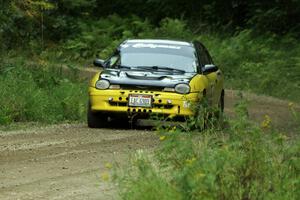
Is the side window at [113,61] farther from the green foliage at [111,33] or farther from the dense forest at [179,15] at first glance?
the green foliage at [111,33]

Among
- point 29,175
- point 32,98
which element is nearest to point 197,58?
point 32,98

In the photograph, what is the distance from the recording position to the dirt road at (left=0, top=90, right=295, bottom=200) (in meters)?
8.32

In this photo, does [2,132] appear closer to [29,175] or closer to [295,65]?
[29,175]

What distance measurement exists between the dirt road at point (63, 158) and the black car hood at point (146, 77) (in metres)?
0.79

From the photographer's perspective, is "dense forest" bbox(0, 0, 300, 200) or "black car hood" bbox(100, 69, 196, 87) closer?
"dense forest" bbox(0, 0, 300, 200)

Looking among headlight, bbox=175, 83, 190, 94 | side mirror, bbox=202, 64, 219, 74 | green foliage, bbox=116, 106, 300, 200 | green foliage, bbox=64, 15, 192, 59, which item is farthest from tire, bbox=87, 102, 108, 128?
green foliage, bbox=64, 15, 192, 59

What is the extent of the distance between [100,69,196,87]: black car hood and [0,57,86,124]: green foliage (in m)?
1.51

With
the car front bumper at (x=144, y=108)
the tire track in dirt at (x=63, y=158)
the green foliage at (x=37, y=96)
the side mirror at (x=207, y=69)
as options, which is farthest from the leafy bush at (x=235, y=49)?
the car front bumper at (x=144, y=108)

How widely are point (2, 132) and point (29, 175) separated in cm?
409

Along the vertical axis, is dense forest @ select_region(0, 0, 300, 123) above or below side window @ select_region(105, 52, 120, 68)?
below

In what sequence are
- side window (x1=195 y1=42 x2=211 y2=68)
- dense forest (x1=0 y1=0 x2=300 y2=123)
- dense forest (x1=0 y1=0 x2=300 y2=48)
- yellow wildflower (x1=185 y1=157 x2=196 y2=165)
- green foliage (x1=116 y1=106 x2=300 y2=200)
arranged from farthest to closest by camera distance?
dense forest (x1=0 y1=0 x2=300 y2=48) → dense forest (x1=0 y1=0 x2=300 y2=123) → side window (x1=195 y1=42 x2=211 y2=68) → yellow wildflower (x1=185 y1=157 x2=196 y2=165) → green foliage (x1=116 y1=106 x2=300 y2=200)

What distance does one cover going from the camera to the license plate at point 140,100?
537 inches

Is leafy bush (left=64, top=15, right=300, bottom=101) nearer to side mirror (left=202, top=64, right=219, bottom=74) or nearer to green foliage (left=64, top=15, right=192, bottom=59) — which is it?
green foliage (left=64, top=15, right=192, bottom=59)

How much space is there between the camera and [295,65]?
88.6 feet
